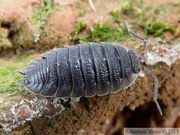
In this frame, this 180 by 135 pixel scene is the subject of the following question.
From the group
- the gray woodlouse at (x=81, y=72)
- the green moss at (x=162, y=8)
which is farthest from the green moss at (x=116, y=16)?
the gray woodlouse at (x=81, y=72)

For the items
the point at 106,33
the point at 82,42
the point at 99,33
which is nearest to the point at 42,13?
the point at 82,42

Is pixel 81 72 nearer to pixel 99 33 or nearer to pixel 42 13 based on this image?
pixel 99 33

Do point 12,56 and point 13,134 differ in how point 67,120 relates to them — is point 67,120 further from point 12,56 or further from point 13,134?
point 12,56

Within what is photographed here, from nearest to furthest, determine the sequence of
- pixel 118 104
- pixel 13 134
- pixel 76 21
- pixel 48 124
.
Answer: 1. pixel 13 134
2. pixel 48 124
3. pixel 118 104
4. pixel 76 21

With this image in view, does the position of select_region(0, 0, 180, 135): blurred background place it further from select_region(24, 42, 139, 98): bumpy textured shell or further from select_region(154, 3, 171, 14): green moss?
select_region(24, 42, 139, 98): bumpy textured shell

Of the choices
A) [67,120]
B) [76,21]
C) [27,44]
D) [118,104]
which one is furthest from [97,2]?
[67,120]

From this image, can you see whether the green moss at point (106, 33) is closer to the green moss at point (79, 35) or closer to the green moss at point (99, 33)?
the green moss at point (99, 33)

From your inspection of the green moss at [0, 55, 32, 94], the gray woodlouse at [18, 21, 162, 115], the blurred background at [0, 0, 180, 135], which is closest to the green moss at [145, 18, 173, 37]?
the blurred background at [0, 0, 180, 135]
